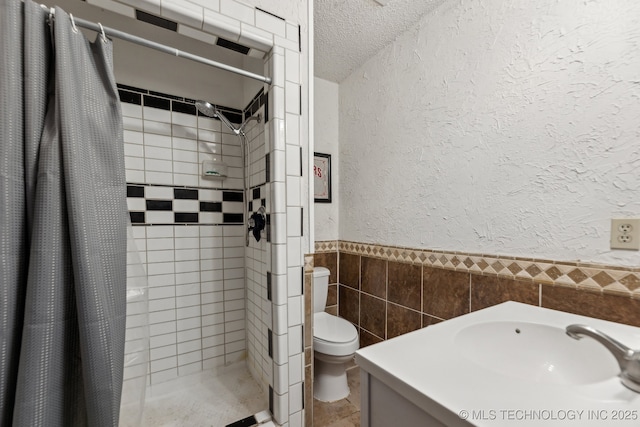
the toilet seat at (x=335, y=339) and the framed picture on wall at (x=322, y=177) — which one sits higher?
the framed picture on wall at (x=322, y=177)

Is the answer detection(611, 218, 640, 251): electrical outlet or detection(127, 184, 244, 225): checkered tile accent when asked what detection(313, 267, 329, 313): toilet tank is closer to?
detection(127, 184, 244, 225): checkered tile accent

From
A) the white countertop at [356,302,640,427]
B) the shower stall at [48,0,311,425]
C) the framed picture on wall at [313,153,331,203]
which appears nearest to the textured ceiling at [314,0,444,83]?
the shower stall at [48,0,311,425]

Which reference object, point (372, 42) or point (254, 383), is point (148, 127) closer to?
point (372, 42)

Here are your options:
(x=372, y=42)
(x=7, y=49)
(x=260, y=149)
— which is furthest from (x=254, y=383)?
(x=372, y=42)

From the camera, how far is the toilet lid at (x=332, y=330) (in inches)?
56.2

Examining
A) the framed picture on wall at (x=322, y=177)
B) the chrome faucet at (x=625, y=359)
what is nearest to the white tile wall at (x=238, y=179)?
the framed picture on wall at (x=322, y=177)

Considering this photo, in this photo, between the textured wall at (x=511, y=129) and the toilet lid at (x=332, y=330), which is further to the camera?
the toilet lid at (x=332, y=330)

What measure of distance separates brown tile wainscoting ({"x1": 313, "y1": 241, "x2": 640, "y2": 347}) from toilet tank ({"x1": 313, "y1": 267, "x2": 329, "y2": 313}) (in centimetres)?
20

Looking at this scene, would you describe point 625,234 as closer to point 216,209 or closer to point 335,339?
point 335,339

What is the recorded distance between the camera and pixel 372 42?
5.31 feet

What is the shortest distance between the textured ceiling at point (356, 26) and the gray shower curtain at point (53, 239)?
1194 mm

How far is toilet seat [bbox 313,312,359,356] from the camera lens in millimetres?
1380

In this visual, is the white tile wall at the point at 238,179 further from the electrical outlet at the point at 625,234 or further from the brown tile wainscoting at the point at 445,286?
the electrical outlet at the point at 625,234

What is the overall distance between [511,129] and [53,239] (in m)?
1.65
